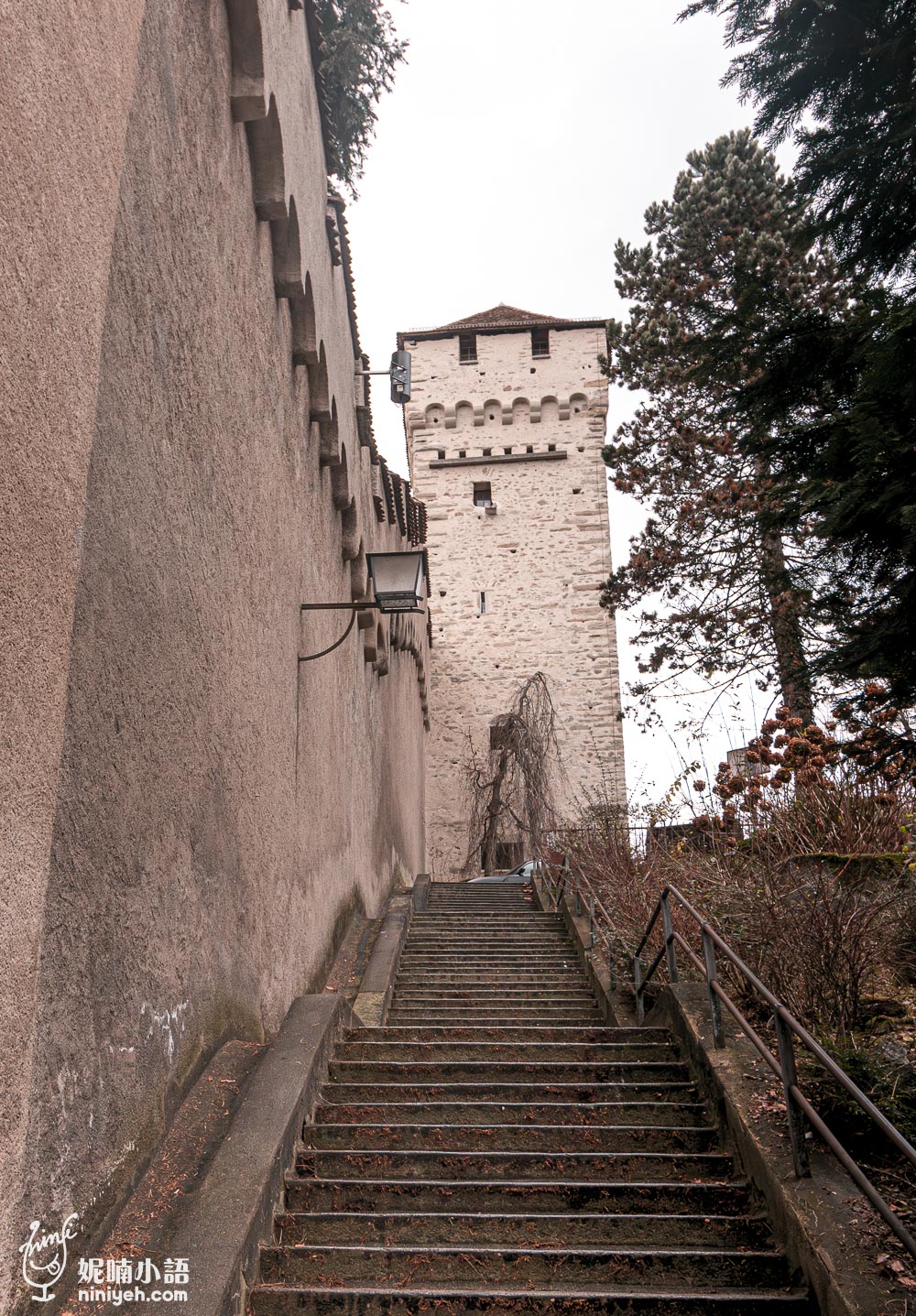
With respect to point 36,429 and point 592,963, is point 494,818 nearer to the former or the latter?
point 592,963

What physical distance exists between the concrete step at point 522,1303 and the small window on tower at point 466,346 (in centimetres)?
2300

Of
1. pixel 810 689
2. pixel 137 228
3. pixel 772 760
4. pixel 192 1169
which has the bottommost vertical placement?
pixel 192 1169

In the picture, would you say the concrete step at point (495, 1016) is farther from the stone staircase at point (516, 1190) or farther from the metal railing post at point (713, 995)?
the metal railing post at point (713, 995)

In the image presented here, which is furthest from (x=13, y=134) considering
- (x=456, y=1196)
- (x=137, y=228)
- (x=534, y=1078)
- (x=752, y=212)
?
(x=752, y=212)

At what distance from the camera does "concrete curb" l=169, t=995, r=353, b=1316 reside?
2.98 m

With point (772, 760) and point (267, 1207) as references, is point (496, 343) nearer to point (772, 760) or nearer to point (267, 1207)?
point (772, 760)

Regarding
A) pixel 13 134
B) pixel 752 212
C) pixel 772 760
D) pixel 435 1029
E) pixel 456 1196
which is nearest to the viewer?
pixel 13 134

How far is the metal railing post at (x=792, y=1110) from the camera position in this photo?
3.53 meters

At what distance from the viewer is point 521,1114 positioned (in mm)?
4625

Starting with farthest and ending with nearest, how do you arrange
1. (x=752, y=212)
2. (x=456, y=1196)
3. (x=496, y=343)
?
(x=496, y=343), (x=752, y=212), (x=456, y=1196)

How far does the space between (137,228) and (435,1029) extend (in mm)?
4330

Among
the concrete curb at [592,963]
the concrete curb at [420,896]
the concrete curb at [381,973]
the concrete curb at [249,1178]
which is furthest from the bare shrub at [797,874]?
the concrete curb at [249,1178]

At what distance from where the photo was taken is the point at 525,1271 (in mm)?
3365

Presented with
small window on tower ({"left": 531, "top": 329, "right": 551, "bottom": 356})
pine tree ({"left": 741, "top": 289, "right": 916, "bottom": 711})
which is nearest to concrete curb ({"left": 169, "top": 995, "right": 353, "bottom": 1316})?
pine tree ({"left": 741, "top": 289, "right": 916, "bottom": 711})
